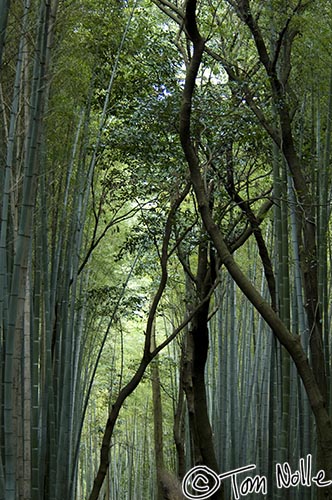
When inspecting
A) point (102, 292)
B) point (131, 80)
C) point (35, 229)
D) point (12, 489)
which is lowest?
point (12, 489)

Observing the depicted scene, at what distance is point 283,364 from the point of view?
3840 millimetres

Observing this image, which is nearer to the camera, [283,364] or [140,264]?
[283,364]

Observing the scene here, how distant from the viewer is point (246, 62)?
5.74 meters

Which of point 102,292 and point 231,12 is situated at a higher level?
point 231,12

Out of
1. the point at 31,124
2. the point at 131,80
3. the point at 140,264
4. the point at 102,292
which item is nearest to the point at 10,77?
the point at 131,80

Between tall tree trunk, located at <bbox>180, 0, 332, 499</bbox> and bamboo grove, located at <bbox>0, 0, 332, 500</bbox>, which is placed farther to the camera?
bamboo grove, located at <bbox>0, 0, 332, 500</bbox>

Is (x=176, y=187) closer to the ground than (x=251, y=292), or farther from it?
farther from it

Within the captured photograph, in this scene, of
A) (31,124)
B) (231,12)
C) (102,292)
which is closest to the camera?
(31,124)

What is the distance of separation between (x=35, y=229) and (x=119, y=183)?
5.24 feet

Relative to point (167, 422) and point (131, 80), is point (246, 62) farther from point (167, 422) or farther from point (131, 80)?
point (167, 422)

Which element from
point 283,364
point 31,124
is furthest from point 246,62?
point 31,124

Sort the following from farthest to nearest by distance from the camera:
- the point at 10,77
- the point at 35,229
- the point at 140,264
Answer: the point at 140,264
the point at 35,229
the point at 10,77

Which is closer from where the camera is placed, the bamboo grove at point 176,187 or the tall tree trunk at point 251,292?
the tall tree trunk at point 251,292

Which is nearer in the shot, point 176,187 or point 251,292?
point 251,292
